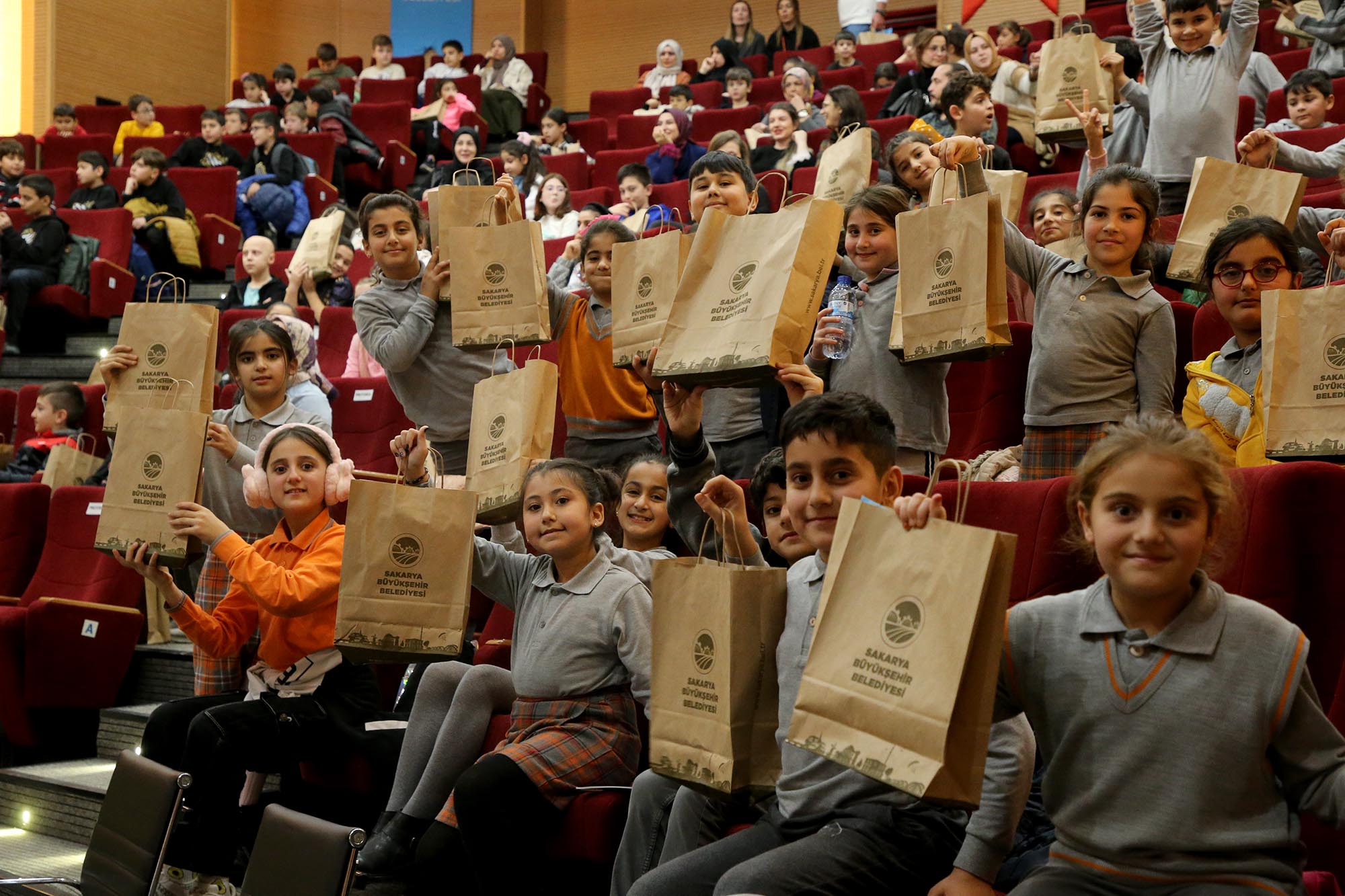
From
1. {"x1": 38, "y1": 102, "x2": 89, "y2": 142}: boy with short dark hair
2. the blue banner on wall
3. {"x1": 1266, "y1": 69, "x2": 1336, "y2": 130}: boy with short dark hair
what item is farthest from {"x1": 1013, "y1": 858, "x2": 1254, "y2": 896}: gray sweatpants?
the blue banner on wall

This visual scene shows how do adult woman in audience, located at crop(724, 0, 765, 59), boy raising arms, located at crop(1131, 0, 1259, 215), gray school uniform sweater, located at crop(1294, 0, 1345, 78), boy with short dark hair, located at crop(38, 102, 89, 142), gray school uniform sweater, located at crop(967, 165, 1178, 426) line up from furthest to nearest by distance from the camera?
boy with short dark hair, located at crop(38, 102, 89, 142), adult woman in audience, located at crop(724, 0, 765, 59), gray school uniform sweater, located at crop(1294, 0, 1345, 78), boy raising arms, located at crop(1131, 0, 1259, 215), gray school uniform sweater, located at crop(967, 165, 1178, 426)

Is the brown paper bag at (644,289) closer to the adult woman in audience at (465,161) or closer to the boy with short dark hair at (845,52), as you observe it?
the adult woman in audience at (465,161)

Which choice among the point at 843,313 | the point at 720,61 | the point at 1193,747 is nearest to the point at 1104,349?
the point at 843,313

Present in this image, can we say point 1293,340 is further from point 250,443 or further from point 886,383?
point 250,443

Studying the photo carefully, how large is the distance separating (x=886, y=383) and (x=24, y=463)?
11.3 feet

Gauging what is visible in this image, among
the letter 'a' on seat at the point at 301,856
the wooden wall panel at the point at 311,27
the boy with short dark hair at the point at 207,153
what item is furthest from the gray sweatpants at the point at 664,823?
the wooden wall panel at the point at 311,27

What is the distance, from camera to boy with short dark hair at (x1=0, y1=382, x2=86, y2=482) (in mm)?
4660

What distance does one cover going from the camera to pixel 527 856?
6.78 ft

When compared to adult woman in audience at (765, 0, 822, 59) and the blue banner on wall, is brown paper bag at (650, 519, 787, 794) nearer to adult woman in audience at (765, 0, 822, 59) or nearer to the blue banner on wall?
adult woman in audience at (765, 0, 822, 59)

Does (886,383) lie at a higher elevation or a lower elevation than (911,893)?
higher

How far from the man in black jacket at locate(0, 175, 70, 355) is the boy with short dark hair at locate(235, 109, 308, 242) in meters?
1.01

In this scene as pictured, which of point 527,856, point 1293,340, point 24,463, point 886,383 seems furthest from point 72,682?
point 1293,340

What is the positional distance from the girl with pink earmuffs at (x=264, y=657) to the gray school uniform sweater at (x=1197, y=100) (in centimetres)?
269

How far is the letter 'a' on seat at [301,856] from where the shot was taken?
5.69ft
